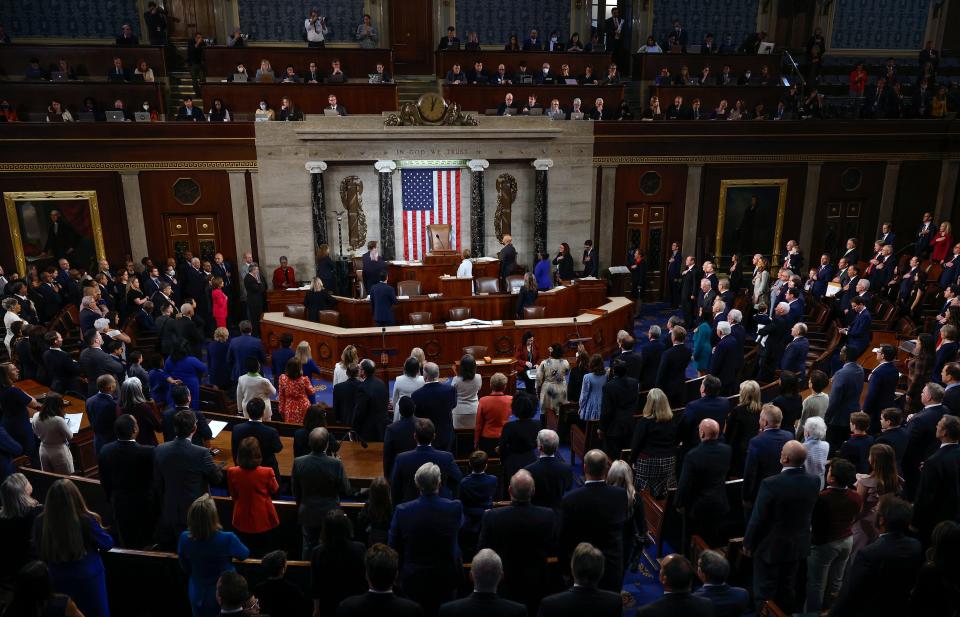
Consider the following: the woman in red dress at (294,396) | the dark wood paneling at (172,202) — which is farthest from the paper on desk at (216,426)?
the dark wood paneling at (172,202)

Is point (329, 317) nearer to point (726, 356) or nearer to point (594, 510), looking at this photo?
point (726, 356)

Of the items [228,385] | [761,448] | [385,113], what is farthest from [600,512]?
[385,113]

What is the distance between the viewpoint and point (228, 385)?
31.7 feet

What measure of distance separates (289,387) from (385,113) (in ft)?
30.4

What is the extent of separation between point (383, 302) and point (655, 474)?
640 centimetres

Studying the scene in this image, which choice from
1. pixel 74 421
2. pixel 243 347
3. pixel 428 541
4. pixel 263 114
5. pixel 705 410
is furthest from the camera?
pixel 263 114

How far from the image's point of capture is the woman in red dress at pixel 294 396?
23.5 ft

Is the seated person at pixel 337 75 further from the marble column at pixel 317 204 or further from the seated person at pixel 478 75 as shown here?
Answer: the seated person at pixel 478 75

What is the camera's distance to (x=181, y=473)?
4945 mm

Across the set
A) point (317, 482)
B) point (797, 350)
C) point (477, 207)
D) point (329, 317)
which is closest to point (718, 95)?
point (477, 207)

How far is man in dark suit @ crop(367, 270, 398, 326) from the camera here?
1177cm

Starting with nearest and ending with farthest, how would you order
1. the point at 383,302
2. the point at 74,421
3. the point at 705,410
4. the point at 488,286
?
1. the point at 705,410
2. the point at 74,421
3. the point at 383,302
4. the point at 488,286

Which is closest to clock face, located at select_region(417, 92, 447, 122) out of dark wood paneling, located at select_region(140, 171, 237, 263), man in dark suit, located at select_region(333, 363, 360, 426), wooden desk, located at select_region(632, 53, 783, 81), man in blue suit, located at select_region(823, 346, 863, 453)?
dark wood paneling, located at select_region(140, 171, 237, 263)

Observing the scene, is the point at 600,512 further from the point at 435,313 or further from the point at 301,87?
the point at 301,87
